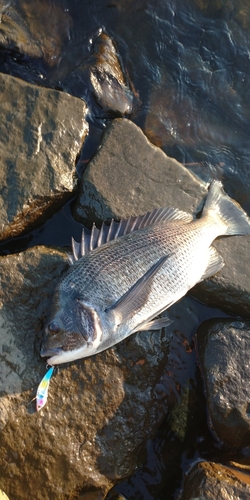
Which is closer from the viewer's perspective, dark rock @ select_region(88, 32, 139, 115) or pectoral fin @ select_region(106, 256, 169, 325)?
pectoral fin @ select_region(106, 256, 169, 325)

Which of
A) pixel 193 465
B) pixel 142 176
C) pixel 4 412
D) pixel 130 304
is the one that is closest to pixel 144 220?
pixel 142 176

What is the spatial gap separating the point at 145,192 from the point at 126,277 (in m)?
1.39

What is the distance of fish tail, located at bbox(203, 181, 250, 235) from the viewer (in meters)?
5.03

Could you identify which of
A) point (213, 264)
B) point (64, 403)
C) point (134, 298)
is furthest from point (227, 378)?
point (64, 403)

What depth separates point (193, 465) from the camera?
4473 millimetres

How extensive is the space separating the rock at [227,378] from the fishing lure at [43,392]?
1.79 m

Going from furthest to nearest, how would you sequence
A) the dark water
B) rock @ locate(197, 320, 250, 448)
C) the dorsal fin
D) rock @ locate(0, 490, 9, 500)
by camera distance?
the dark water < rock @ locate(197, 320, 250, 448) < the dorsal fin < rock @ locate(0, 490, 9, 500)

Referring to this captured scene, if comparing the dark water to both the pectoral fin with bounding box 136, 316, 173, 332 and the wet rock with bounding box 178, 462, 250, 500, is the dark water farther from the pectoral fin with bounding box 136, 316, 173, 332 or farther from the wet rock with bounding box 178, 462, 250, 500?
the wet rock with bounding box 178, 462, 250, 500

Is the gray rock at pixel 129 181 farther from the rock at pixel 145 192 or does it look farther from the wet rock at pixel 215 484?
the wet rock at pixel 215 484

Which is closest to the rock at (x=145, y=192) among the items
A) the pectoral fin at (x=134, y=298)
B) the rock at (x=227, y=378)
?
the rock at (x=227, y=378)

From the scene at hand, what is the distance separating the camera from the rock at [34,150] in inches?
182

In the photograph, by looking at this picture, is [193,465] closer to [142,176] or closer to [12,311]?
[12,311]

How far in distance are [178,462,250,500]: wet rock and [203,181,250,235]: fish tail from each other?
2.63 m

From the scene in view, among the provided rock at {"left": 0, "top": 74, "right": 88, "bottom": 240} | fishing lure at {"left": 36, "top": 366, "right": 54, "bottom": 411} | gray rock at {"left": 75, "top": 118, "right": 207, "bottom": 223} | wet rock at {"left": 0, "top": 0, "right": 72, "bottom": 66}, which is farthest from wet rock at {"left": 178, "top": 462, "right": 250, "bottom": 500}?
wet rock at {"left": 0, "top": 0, "right": 72, "bottom": 66}
